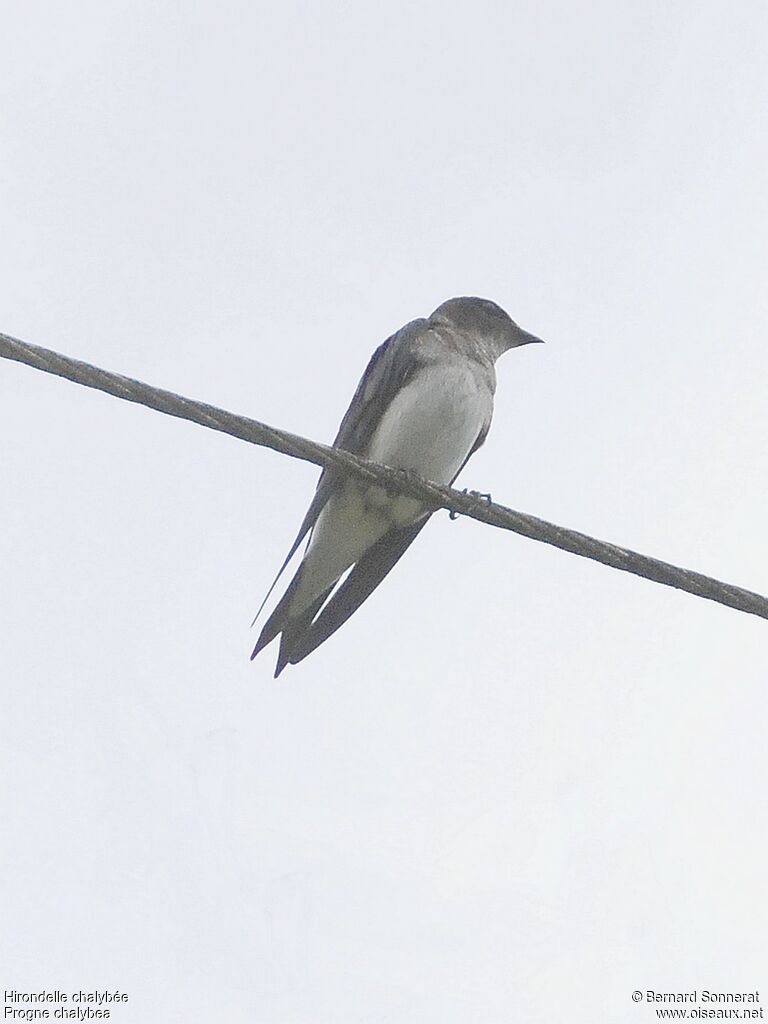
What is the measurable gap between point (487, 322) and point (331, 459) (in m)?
3.31

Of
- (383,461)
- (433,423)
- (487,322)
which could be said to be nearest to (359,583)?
(383,461)

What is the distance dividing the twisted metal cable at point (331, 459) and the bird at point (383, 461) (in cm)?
166

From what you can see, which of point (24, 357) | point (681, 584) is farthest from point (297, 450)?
point (681, 584)

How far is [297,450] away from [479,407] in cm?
244

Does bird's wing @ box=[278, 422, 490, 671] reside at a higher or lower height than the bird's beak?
lower

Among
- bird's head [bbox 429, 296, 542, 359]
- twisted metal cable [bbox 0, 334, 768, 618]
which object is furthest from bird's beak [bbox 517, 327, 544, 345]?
twisted metal cable [bbox 0, 334, 768, 618]

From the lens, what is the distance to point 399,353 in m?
6.64

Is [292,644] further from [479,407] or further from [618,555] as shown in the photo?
[618,555]

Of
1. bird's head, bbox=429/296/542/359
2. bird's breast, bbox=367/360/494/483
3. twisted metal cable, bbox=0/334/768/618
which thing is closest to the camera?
twisted metal cable, bbox=0/334/768/618

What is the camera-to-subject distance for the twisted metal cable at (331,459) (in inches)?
152

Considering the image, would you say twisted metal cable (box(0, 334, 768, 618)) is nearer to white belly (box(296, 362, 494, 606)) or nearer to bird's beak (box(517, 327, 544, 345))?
white belly (box(296, 362, 494, 606))

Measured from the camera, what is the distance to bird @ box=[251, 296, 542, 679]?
6367mm

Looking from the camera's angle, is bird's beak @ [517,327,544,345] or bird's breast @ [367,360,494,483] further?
bird's beak @ [517,327,544,345]

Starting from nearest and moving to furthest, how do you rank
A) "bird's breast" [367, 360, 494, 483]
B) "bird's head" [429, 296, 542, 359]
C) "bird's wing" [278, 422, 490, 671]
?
"bird's breast" [367, 360, 494, 483], "bird's wing" [278, 422, 490, 671], "bird's head" [429, 296, 542, 359]
